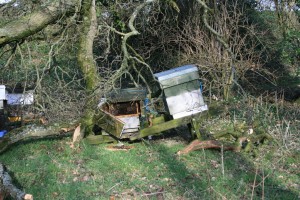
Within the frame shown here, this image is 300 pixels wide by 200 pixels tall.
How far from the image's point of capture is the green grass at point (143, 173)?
7.09m

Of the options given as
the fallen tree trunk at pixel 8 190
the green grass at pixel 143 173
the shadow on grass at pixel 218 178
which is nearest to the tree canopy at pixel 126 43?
the green grass at pixel 143 173

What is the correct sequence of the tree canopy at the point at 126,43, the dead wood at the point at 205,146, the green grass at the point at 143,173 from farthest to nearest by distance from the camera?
the tree canopy at the point at 126,43
the dead wood at the point at 205,146
the green grass at the point at 143,173

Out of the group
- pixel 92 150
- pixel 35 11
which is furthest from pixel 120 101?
pixel 35 11

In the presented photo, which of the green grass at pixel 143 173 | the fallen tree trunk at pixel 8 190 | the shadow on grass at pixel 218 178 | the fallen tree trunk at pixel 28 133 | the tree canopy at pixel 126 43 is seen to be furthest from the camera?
the tree canopy at pixel 126 43

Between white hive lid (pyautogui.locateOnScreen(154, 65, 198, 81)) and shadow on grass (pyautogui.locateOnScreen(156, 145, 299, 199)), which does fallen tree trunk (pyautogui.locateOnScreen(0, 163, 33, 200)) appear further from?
white hive lid (pyautogui.locateOnScreen(154, 65, 198, 81))

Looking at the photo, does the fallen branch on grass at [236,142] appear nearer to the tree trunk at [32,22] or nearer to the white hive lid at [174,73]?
the white hive lid at [174,73]

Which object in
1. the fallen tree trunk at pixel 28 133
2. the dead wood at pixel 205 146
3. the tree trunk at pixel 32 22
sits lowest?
the dead wood at pixel 205 146

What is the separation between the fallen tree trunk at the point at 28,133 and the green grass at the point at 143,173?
35 cm

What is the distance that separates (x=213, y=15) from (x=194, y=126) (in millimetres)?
5943

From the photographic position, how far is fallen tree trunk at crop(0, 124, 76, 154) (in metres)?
9.21

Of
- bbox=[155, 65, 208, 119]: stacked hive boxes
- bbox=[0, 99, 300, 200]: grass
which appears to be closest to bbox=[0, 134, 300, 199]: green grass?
bbox=[0, 99, 300, 200]: grass

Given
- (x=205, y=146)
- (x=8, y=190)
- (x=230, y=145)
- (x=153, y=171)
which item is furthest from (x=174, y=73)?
(x=8, y=190)

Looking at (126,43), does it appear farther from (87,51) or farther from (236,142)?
(236,142)

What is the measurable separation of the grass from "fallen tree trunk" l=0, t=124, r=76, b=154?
0.35 m
